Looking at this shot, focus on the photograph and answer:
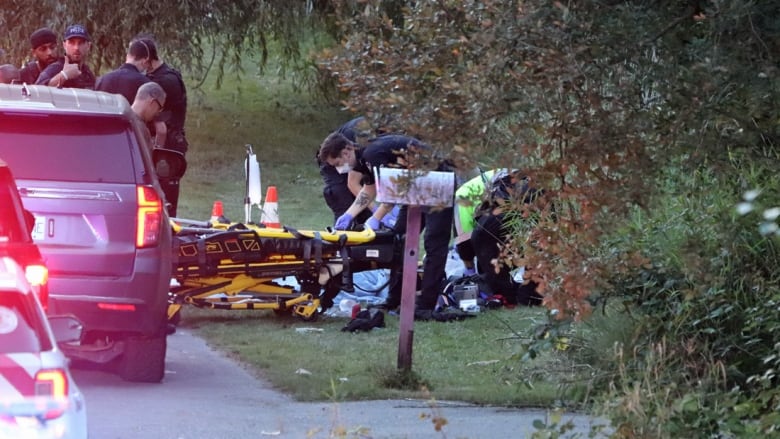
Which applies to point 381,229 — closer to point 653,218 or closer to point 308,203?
point 653,218

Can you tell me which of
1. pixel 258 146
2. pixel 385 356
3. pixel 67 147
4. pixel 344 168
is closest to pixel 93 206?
pixel 67 147

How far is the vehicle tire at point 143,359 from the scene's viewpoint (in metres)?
8.95

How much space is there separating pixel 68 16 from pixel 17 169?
1578 cm

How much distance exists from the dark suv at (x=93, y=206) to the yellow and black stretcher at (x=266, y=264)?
219 centimetres

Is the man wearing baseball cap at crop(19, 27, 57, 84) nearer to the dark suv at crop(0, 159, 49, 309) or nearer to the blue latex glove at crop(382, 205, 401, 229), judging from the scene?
the blue latex glove at crop(382, 205, 401, 229)

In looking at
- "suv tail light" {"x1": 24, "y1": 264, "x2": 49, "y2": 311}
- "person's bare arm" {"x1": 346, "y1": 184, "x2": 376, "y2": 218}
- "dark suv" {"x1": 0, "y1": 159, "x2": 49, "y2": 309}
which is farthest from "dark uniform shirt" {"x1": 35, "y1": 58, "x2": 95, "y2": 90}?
"suv tail light" {"x1": 24, "y1": 264, "x2": 49, "y2": 311}

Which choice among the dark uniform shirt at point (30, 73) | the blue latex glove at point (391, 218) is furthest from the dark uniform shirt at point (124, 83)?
the blue latex glove at point (391, 218)

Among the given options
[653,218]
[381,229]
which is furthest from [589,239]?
[381,229]

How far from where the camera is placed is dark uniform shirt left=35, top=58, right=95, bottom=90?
1246cm

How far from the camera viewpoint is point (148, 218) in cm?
866

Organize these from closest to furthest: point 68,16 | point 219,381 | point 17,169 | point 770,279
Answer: point 770,279, point 17,169, point 219,381, point 68,16

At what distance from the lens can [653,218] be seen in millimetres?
8891

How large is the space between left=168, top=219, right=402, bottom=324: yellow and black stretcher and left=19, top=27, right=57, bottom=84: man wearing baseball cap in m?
2.63

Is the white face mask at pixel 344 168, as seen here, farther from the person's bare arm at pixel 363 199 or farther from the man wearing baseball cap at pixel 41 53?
the man wearing baseball cap at pixel 41 53
